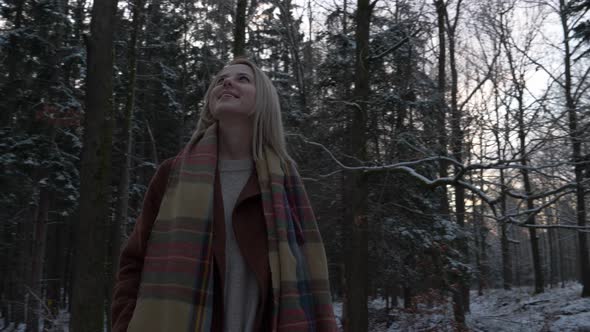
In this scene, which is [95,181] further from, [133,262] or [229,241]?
[229,241]

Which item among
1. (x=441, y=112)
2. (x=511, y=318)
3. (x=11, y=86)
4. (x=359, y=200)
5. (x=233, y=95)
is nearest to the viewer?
(x=233, y=95)

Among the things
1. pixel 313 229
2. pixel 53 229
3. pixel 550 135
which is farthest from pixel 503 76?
pixel 53 229

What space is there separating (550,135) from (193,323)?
536 cm

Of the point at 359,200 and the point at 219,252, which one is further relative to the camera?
the point at 359,200

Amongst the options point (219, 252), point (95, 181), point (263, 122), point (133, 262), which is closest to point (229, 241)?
point (219, 252)

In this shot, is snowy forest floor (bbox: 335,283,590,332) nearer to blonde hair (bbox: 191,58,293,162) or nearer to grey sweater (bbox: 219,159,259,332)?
blonde hair (bbox: 191,58,293,162)

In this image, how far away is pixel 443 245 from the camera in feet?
35.6

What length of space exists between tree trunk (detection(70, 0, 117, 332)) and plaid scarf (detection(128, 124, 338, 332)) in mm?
4595

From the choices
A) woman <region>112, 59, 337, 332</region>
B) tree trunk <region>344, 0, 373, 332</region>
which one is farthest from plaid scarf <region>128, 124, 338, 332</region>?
tree trunk <region>344, 0, 373, 332</region>

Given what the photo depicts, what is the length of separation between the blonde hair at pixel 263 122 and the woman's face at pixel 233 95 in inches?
1.4

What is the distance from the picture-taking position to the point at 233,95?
1988 millimetres

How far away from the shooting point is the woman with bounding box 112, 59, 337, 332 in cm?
161

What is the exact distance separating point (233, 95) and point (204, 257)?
0.74 meters

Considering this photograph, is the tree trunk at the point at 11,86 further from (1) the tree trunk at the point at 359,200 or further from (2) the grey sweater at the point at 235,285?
(2) the grey sweater at the point at 235,285
